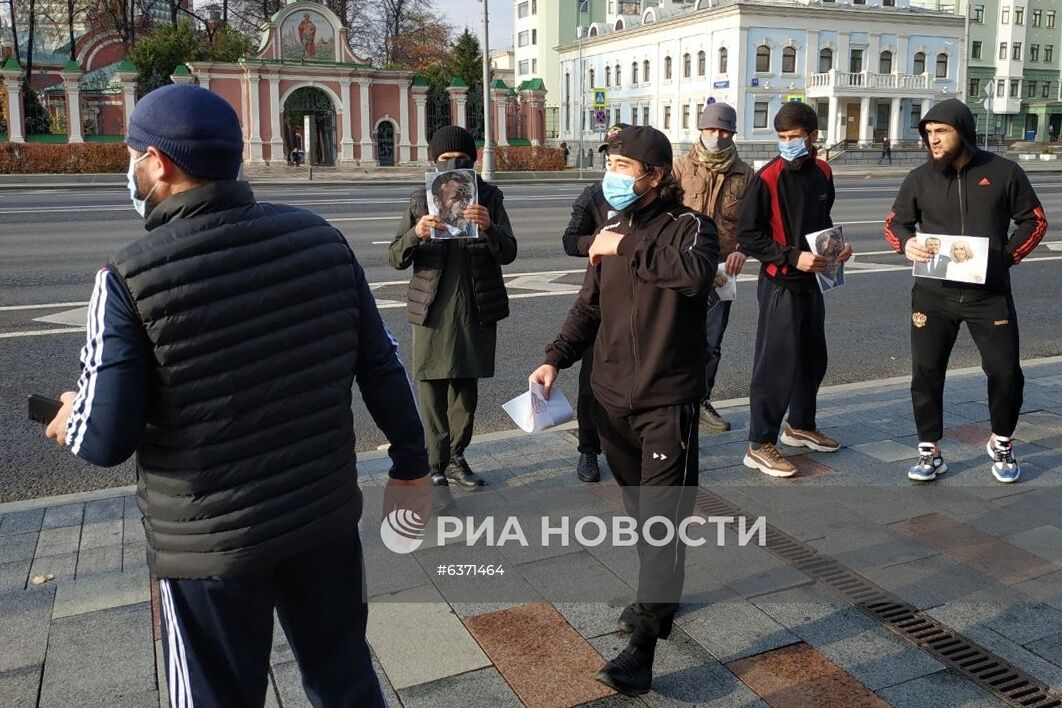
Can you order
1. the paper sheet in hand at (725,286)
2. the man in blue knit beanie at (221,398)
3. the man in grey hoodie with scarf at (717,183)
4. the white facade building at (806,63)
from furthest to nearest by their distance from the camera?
the white facade building at (806,63)
the man in grey hoodie with scarf at (717,183)
the paper sheet in hand at (725,286)
the man in blue knit beanie at (221,398)

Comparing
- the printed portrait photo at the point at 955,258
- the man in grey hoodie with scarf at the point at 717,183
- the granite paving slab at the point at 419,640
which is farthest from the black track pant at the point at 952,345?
the granite paving slab at the point at 419,640

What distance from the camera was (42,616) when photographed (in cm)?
365

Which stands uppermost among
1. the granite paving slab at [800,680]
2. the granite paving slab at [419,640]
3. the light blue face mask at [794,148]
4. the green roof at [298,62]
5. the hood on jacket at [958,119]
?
the green roof at [298,62]

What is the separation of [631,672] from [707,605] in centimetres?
72

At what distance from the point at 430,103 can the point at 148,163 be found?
4611 cm

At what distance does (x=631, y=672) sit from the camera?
10.3ft

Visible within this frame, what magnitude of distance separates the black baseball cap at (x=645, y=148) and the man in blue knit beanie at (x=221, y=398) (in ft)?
4.05

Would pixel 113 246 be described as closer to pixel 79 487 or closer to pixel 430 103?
pixel 79 487

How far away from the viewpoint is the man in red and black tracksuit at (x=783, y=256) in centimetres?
519

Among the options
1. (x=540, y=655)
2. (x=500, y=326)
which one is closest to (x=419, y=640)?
(x=540, y=655)

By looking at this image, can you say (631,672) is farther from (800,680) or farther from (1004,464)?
(1004,464)

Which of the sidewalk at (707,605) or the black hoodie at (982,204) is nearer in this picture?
the sidewalk at (707,605)

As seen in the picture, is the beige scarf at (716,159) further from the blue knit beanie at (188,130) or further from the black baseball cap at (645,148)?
the blue knit beanie at (188,130)

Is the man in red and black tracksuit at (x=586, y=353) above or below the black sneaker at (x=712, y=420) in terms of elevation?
above
